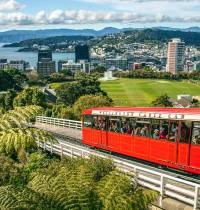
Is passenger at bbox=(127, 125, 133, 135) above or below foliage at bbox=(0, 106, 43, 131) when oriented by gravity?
below

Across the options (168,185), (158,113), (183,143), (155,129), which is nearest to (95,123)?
(155,129)

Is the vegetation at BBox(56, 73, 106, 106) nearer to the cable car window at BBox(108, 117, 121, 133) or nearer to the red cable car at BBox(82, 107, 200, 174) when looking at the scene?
the red cable car at BBox(82, 107, 200, 174)

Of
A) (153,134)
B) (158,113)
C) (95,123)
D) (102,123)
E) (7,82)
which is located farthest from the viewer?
(7,82)

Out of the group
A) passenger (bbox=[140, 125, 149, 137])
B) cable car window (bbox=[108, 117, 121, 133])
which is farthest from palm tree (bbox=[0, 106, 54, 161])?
cable car window (bbox=[108, 117, 121, 133])

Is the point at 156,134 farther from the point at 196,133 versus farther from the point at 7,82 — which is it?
the point at 7,82

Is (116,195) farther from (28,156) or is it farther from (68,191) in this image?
(28,156)

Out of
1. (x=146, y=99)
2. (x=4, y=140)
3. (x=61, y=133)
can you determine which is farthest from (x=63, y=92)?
(x=4, y=140)

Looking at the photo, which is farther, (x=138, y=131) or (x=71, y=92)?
(x=71, y=92)

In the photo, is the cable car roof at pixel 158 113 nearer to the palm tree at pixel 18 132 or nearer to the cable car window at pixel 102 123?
the cable car window at pixel 102 123
